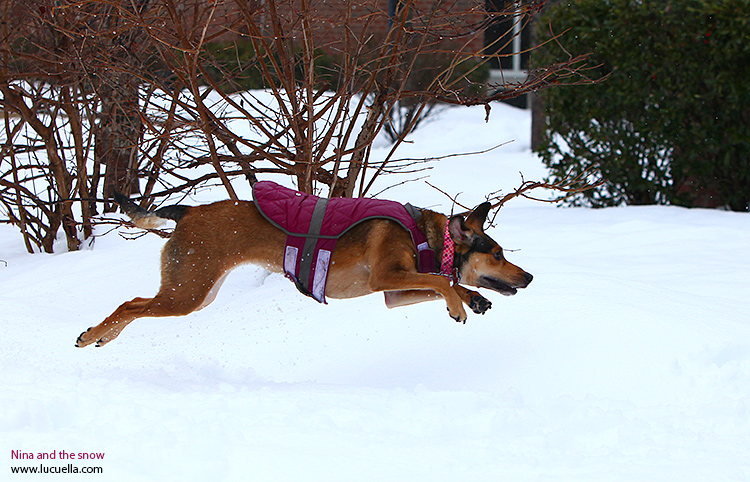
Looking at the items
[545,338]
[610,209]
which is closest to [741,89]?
[610,209]

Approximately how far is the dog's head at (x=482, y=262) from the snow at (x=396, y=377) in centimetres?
49

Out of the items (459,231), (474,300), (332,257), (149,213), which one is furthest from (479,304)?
(149,213)

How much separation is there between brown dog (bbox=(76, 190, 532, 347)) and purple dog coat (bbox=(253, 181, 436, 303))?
0.19ft

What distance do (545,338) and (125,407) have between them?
2.49 meters

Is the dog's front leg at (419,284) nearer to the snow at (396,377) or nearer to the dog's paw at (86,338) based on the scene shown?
the snow at (396,377)

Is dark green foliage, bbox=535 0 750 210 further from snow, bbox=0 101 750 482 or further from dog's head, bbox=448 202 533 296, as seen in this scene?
dog's head, bbox=448 202 533 296

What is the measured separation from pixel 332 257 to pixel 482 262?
0.85 meters

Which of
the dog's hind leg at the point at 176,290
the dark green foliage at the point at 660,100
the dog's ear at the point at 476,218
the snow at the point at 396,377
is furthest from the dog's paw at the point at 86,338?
the dark green foliage at the point at 660,100

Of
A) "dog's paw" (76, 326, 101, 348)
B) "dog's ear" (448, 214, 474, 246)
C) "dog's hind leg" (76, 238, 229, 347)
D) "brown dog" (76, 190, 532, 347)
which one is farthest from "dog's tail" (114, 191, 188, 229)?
"dog's ear" (448, 214, 474, 246)

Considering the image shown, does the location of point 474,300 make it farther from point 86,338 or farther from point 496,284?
point 86,338

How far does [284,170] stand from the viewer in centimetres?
570

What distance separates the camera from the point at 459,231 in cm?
414

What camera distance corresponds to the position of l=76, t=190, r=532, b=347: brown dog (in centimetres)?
416

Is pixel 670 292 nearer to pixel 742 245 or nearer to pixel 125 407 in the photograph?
pixel 742 245
